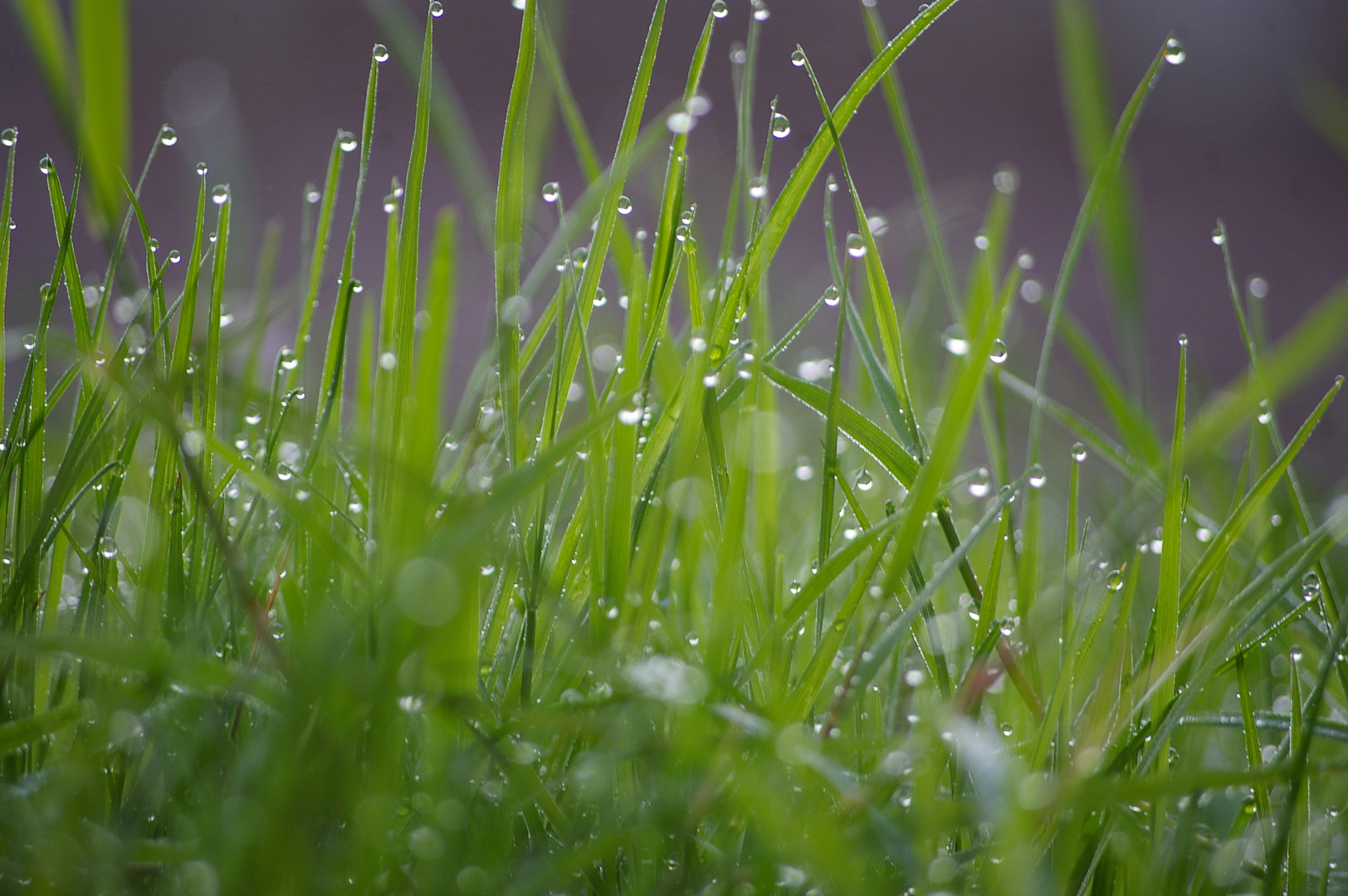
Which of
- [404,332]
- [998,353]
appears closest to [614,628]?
[404,332]

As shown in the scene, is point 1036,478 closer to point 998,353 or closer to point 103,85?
point 998,353

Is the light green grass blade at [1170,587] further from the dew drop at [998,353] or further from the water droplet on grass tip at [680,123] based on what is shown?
the water droplet on grass tip at [680,123]

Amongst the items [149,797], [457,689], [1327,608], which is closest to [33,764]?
[149,797]

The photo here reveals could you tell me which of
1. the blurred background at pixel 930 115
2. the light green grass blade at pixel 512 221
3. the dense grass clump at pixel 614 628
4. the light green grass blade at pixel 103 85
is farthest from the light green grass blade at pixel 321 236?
the blurred background at pixel 930 115

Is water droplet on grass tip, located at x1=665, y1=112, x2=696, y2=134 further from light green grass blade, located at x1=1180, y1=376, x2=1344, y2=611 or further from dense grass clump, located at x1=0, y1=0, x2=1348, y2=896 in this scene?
light green grass blade, located at x1=1180, y1=376, x2=1344, y2=611

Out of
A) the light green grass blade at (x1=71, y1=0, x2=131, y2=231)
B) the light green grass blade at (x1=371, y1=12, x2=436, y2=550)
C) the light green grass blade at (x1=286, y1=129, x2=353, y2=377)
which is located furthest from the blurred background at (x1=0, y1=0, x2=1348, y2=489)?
the light green grass blade at (x1=71, y1=0, x2=131, y2=231)

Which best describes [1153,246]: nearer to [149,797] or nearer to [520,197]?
[520,197]
